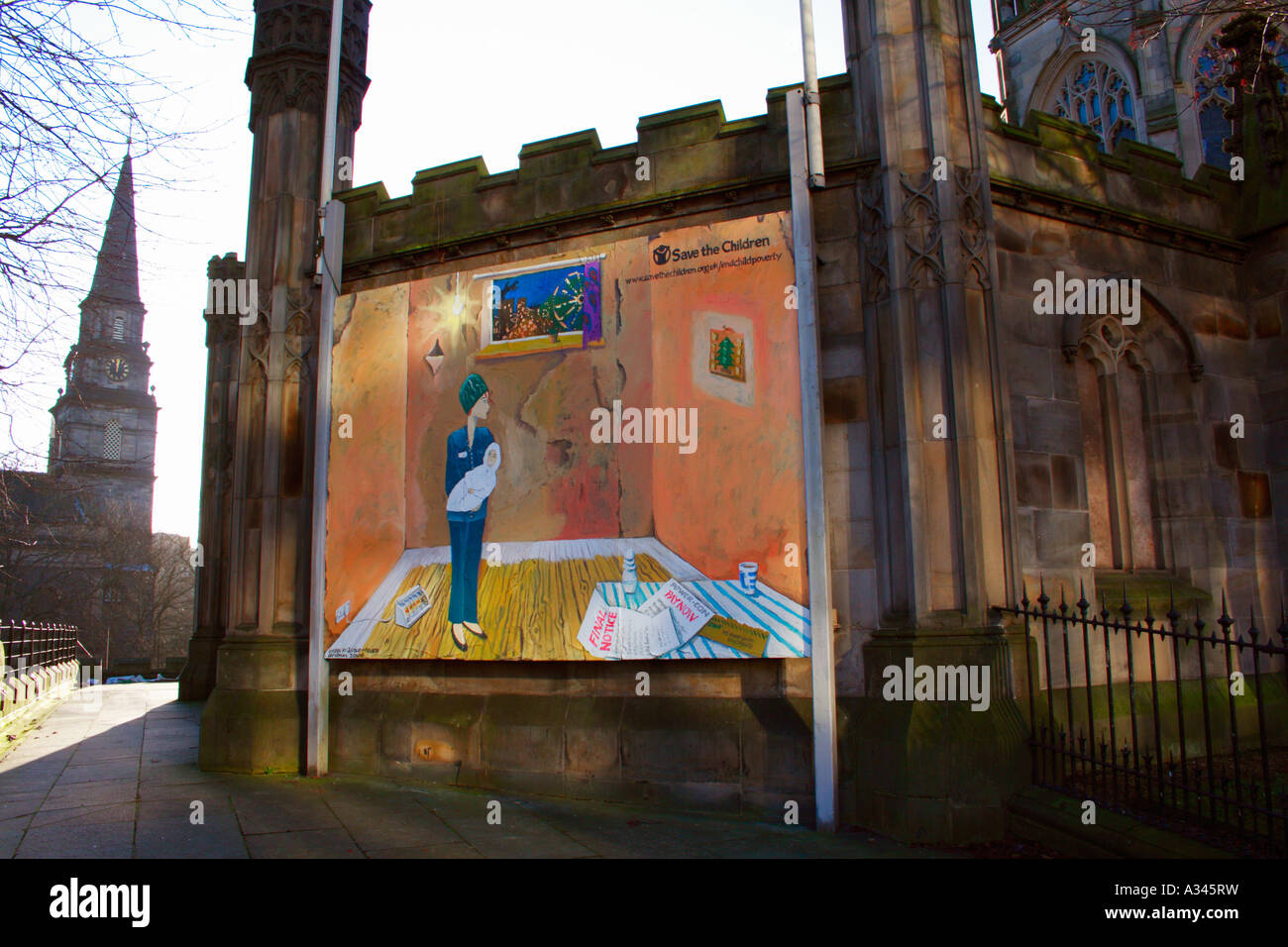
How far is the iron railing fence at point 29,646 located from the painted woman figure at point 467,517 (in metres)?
10.0

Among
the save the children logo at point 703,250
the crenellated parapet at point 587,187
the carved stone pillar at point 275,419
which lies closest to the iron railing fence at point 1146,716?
the save the children logo at point 703,250

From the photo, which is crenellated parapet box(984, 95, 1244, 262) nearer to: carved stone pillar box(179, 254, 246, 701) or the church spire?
the church spire

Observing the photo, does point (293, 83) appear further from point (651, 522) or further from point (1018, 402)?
point (1018, 402)

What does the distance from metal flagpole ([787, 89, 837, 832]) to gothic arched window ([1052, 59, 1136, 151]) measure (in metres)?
23.2

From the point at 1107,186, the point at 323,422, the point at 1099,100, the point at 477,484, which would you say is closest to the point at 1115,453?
the point at 1107,186

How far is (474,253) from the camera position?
1034 centimetres

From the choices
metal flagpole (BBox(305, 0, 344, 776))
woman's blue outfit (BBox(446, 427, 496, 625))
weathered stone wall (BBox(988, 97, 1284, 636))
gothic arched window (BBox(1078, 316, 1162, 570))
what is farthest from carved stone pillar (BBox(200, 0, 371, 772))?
gothic arched window (BBox(1078, 316, 1162, 570))

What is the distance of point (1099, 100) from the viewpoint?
2834cm

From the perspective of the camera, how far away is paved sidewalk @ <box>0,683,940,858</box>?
22.9ft

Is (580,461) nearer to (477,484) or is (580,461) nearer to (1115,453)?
(477,484)

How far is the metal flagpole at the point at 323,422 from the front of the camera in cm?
1021

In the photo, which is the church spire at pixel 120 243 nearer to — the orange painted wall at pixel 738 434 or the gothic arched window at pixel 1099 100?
the orange painted wall at pixel 738 434

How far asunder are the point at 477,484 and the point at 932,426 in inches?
193

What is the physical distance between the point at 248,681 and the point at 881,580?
7670mm
